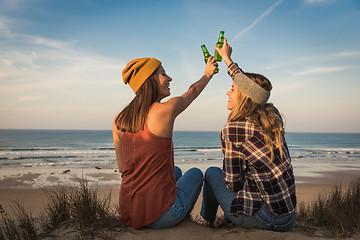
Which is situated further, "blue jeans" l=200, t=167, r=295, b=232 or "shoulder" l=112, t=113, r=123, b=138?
"shoulder" l=112, t=113, r=123, b=138

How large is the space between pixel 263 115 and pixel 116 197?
4743mm

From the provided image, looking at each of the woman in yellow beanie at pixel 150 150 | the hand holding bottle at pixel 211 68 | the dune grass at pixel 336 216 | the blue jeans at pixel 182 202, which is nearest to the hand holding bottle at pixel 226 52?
the hand holding bottle at pixel 211 68

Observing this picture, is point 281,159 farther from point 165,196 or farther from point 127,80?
point 127,80

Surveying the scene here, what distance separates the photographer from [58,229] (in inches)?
111

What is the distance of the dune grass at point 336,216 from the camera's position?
9.79 ft

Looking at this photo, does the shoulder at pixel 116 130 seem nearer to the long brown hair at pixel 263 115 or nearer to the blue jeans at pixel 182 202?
the blue jeans at pixel 182 202

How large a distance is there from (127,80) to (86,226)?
1.51 metres

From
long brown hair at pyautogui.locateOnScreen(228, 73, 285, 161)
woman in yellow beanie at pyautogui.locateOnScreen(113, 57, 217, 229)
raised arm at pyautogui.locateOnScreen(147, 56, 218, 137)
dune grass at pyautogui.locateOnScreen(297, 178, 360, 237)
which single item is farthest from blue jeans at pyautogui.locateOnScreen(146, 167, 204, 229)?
dune grass at pyautogui.locateOnScreen(297, 178, 360, 237)

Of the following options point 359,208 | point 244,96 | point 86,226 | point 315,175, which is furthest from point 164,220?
point 315,175

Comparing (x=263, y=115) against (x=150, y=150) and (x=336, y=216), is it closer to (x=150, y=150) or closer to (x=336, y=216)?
(x=150, y=150)

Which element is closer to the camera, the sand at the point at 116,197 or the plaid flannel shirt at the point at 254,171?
the plaid flannel shirt at the point at 254,171

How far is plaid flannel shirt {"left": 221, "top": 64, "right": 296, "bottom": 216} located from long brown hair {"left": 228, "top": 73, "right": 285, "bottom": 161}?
2.1 inches

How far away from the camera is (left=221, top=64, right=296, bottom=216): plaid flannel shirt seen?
7.89ft

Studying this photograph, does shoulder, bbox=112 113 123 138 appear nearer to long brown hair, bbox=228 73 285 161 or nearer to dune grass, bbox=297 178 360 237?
long brown hair, bbox=228 73 285 161
